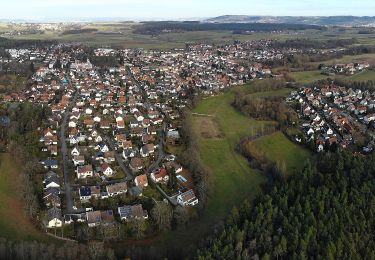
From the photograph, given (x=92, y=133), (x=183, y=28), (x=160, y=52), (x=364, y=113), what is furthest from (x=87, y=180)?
(x=183, y=28)

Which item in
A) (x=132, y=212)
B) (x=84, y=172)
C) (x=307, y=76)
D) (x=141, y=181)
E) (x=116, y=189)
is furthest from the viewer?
(x=307, y=76)

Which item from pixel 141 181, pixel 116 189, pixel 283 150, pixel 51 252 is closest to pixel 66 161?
pixel 116 189

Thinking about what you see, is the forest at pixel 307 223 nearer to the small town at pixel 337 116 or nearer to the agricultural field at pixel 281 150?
the agricultural field at pixel 281 150

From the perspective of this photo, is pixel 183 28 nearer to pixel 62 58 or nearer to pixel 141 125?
pixel 62 58

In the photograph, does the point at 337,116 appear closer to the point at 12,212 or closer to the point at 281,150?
the point at 281,150

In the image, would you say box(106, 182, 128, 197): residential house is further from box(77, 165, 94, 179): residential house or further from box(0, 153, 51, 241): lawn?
box(0, 153, 51, 241): lawn

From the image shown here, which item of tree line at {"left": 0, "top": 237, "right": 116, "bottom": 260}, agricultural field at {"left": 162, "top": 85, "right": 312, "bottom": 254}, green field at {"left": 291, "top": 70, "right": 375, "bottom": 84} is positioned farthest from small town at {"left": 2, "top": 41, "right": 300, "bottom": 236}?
green field at {"left": 291, "top": 70, "right": 375, "bottom": 84}
